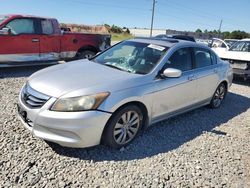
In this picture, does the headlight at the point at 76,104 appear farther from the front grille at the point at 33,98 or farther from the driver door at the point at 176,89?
the driver door at the point at 176,89

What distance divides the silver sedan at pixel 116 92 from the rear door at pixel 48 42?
4.16 meters

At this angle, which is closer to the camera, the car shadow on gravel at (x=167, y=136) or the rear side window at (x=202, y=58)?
the car shadow on gravel at (x=167, y=136)

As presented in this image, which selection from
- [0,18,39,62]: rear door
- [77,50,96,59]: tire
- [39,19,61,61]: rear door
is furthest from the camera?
[77,50,96,59]: tire

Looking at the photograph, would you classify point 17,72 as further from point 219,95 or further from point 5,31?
point 219,95

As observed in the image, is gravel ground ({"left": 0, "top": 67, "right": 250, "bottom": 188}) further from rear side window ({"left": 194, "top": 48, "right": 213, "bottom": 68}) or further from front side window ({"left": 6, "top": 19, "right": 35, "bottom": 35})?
front side window ({"left": 6, "top": 19, "right": 35, "bottom": 35})

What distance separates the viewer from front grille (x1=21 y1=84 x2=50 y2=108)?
3327mm

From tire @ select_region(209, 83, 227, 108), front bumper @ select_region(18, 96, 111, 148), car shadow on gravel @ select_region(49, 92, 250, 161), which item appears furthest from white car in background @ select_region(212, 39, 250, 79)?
front bumper @ select_region(18, 96, 111, 148)

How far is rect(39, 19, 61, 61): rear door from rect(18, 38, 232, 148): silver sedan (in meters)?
4.16

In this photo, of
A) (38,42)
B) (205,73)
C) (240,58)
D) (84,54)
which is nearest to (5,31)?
(38,42)

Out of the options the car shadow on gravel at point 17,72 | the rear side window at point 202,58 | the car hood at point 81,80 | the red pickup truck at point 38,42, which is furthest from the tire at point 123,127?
the red pickup truck at point 38,42

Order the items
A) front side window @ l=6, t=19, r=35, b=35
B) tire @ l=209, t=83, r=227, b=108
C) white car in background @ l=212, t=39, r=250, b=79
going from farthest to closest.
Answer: white car in background @ l=212, t=39, r=250, b=79
front side window @ l=6, t=19, r=35, b=35
tire @ l=209, t=83, r=227, b=108

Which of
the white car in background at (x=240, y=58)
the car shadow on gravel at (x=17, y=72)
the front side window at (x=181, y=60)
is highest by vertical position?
the front side window at (x=181, y=60)

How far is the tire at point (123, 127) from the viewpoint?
11.6ft

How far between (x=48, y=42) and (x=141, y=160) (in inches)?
247
